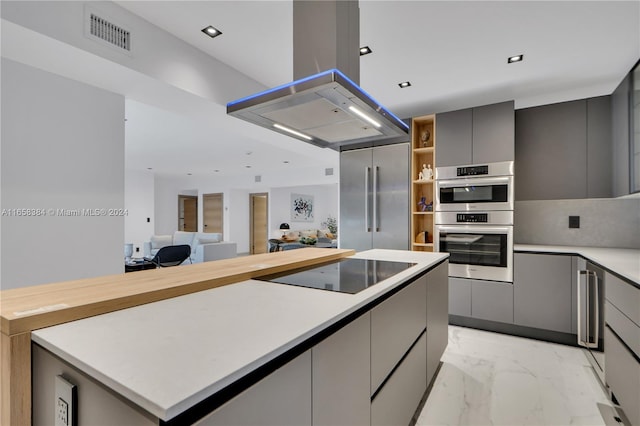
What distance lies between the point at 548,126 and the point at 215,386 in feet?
13.2

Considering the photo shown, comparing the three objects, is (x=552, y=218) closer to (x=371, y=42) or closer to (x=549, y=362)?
(x=549, y=362)

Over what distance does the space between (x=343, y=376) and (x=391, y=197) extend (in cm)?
298

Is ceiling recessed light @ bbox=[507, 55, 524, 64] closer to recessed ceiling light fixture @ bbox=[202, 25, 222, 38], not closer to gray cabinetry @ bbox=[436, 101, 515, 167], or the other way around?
gray cabinetry @ bbox=[436, 101, 515, 167]

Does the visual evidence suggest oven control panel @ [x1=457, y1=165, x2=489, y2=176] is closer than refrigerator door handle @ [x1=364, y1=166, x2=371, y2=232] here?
Yes

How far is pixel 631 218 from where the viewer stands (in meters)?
3.05

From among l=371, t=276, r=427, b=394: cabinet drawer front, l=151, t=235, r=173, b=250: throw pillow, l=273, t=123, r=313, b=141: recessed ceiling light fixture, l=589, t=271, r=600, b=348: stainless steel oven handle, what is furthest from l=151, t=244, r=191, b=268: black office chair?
l=589, t=271, r=600, b=348: stainless steel oven handle

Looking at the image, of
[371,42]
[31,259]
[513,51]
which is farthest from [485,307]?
[31,259]

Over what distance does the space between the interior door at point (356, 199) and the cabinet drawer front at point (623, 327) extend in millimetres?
2281

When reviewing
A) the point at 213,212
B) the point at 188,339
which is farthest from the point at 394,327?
the point at 213,212

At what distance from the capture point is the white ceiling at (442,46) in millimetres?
1942

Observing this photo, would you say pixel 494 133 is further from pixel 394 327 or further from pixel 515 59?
pixel 394 327

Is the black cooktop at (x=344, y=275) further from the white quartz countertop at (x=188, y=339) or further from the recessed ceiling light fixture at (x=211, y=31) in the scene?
the recessed ceiling light fixture at (x=211, y=31)

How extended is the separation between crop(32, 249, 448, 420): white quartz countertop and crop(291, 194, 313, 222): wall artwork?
953cm

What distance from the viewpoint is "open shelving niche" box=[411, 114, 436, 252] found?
368 centimetres
